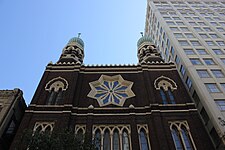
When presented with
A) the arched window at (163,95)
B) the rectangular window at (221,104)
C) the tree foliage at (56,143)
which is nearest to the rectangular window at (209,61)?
the rectangular window at (221,104)

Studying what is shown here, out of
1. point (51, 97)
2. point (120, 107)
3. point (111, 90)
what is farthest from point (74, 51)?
point (120, 107)

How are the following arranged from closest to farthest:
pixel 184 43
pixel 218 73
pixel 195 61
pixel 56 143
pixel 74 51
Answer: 1. pixel 56 143
2. pixel 218 73
3. pixel 195 61
4. pixel 184 43
5. pixel 74 51

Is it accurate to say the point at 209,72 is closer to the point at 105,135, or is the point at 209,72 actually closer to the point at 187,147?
the point at 187,147

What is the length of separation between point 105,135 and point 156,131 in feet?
16.1

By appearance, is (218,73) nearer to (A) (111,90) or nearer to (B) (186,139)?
(B) (186,139)

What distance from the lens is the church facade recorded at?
72.5 feet

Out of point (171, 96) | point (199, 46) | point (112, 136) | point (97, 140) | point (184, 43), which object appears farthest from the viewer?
point (184, 43)

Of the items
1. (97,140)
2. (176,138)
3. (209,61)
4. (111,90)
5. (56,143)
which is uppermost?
(209,61)

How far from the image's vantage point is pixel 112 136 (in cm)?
2255

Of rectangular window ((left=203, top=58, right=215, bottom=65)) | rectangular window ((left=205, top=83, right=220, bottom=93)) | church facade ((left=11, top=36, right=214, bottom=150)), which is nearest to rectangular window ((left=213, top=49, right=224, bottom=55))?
rectangular window ((left=203, top=58, right=215, bottom=65))

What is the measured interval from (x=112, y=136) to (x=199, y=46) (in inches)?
940

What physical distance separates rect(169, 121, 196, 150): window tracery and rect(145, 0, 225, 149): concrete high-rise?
2638 millimetres

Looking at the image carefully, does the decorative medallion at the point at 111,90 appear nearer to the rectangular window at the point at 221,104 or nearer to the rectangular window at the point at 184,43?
the rectangular window at the point at 221,104

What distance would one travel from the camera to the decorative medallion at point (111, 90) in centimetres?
2739
